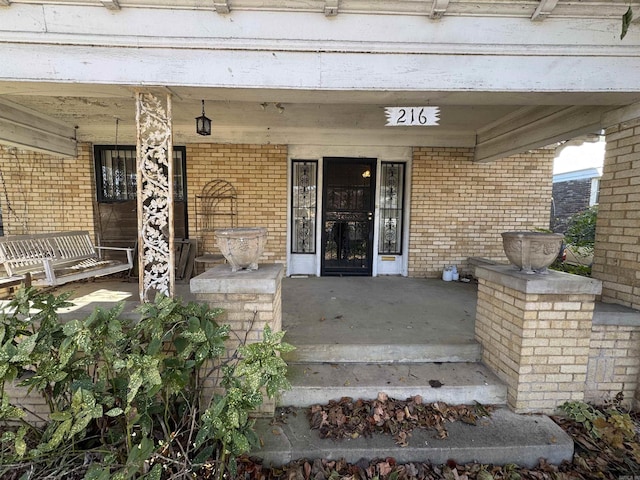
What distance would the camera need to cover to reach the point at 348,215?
217 inches

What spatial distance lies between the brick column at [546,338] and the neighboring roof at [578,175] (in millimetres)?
12838

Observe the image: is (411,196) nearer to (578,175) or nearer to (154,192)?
(154,192)

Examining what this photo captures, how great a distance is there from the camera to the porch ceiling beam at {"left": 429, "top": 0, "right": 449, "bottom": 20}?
7.05 feet

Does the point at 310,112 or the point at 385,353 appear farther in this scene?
the point at 310,112

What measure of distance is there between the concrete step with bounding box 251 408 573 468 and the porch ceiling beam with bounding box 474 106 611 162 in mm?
3015

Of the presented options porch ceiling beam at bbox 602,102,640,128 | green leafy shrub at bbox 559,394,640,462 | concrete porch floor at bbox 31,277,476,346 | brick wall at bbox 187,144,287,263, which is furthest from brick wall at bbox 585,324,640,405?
brick wall at bbox 187,144,287,263

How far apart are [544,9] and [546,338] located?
2.52 metres

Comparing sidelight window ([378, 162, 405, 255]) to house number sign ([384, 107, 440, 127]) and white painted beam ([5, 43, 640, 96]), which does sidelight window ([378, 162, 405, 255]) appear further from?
white painted beam ([5, 43, 640, 96])

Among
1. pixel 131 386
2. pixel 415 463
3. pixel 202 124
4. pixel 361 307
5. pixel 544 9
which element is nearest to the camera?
pixel 131 386

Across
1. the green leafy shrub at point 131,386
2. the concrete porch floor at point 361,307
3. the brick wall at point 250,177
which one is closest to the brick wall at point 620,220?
the concrete porch floor at point 361,307

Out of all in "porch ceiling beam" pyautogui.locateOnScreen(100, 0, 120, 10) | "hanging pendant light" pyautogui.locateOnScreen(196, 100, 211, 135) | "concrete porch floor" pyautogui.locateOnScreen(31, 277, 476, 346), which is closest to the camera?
"porch ceiling beam" pyautogui.locateOnScreen(100, 0, 120, 10)

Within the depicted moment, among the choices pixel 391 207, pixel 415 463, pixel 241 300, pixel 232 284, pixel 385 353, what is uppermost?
pixel 391 207

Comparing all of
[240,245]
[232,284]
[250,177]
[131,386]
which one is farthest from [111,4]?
[250,177]

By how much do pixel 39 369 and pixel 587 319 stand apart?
12.5ft
